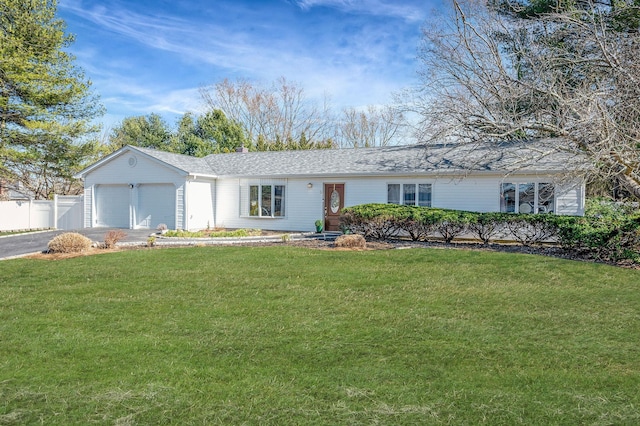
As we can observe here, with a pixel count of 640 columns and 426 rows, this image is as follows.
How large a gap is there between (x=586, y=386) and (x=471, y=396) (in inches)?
45.3

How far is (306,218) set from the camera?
18.0 metres

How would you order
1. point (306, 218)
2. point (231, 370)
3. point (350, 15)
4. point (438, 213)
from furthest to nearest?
point (350, 15)
point (306, 218)
point (438, 213)
point (231, 370)

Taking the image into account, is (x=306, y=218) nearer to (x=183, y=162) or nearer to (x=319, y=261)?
A: (x=183, y=162)

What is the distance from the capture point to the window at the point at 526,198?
14.8 m

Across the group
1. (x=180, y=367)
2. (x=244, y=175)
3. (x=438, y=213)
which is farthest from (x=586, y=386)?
(x=244, y=175)

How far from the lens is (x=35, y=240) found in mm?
15188

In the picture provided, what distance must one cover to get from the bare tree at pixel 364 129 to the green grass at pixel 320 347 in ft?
91.8

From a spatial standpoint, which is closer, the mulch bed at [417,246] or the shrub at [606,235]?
the shrub at [606,235]

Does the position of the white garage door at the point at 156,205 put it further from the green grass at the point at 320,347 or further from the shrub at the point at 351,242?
the green grass at the point at 320,347

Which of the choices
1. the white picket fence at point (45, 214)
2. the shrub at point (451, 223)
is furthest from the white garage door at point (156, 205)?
the shrub at point (451, 223)

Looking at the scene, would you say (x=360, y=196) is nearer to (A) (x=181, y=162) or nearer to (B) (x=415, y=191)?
(B) (x=415, y=191)

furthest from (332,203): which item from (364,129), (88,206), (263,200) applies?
(364,129)

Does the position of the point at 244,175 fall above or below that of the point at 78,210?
above

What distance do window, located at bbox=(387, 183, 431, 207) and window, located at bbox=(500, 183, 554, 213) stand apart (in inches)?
104
